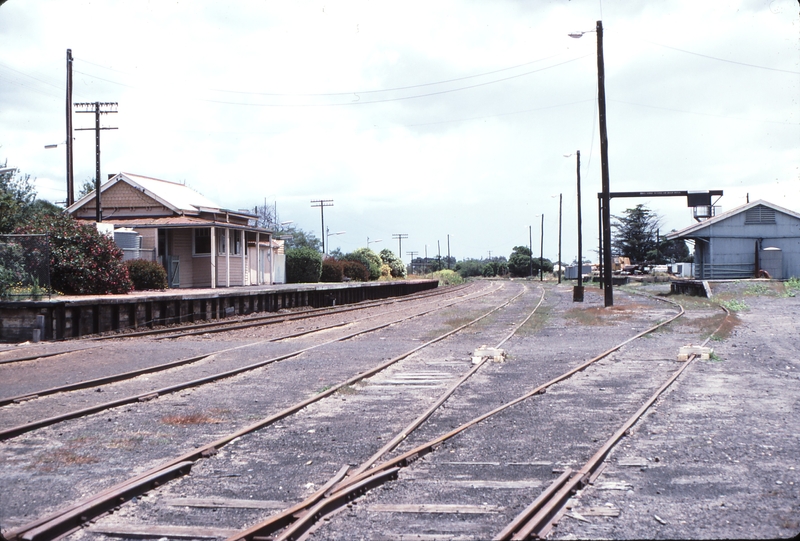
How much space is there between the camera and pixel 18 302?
53.9ft

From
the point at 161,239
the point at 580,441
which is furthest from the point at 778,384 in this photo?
the point at 161,239

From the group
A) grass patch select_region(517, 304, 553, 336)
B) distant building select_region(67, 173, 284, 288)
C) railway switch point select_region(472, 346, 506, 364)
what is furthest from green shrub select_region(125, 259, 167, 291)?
railway switch point select_region(472, 346, 506, 364)

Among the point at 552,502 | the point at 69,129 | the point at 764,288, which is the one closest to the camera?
the point at 552,502

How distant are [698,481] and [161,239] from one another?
29655mm

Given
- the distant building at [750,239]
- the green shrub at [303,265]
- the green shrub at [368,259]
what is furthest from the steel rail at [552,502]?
the green shrub at [368,259]

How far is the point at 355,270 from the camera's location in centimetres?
5309

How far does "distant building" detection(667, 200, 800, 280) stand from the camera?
1742 inches

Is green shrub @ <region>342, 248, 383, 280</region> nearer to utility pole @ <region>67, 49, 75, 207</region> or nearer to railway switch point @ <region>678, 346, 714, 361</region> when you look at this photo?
utility pole @ <region>67, 49, 75, 207</region>

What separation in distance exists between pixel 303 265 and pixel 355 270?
8.94 m

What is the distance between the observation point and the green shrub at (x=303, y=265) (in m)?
44.4

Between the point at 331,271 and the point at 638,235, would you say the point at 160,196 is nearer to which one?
the point at 331,271

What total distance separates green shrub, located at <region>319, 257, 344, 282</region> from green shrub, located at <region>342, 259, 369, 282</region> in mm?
2653

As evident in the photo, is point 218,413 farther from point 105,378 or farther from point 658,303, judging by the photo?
point 658,303

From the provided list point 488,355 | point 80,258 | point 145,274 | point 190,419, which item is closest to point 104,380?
point 190,419
